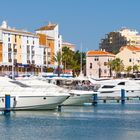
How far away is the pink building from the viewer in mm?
182750

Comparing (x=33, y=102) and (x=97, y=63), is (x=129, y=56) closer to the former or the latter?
(x=97, y=63)

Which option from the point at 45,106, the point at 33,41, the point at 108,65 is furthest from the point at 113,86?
the point at 108,65

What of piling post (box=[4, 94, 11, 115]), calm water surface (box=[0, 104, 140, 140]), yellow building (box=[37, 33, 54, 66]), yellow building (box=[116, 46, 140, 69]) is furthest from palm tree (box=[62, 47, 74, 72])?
piling post (box=[4, 94, 11, 115])

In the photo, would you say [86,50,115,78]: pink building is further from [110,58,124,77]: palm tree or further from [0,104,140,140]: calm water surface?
[0,104,140,140]: calm water surface

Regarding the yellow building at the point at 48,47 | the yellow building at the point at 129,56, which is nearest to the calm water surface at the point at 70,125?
the yellow building at the point at 48,47

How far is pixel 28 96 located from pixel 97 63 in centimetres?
12424

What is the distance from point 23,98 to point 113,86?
114 feet

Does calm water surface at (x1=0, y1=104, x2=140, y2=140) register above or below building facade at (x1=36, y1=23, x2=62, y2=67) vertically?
below

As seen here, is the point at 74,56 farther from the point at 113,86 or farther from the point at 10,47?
the point at 113,86

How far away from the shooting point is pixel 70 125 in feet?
161

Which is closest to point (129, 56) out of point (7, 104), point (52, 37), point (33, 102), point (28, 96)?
point (52, 37)

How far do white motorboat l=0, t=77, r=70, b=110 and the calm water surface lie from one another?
79 cm

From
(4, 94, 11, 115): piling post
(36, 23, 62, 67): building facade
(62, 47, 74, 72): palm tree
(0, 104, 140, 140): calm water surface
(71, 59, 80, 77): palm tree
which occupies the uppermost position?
(36, 23, 62, 67): building facade

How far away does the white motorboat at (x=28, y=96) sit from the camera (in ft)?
192
